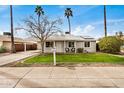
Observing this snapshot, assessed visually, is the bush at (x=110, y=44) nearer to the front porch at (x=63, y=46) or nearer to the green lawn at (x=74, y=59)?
the front porch at (x=63, y=46)

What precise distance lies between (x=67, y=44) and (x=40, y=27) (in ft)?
19.3

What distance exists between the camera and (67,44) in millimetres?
30359

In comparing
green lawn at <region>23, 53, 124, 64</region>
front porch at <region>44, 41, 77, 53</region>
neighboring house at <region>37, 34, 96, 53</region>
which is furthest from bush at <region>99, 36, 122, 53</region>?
green lawn at <region>23, 53, 124, 64</region>

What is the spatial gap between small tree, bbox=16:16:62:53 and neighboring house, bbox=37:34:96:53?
10.2ft

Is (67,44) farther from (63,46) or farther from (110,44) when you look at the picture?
(110,44)

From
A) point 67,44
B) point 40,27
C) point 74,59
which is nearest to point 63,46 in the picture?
point 67,44

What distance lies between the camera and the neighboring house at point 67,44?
29883 mm

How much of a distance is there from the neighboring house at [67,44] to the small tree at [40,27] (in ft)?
10.2

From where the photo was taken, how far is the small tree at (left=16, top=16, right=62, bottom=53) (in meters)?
26.1
